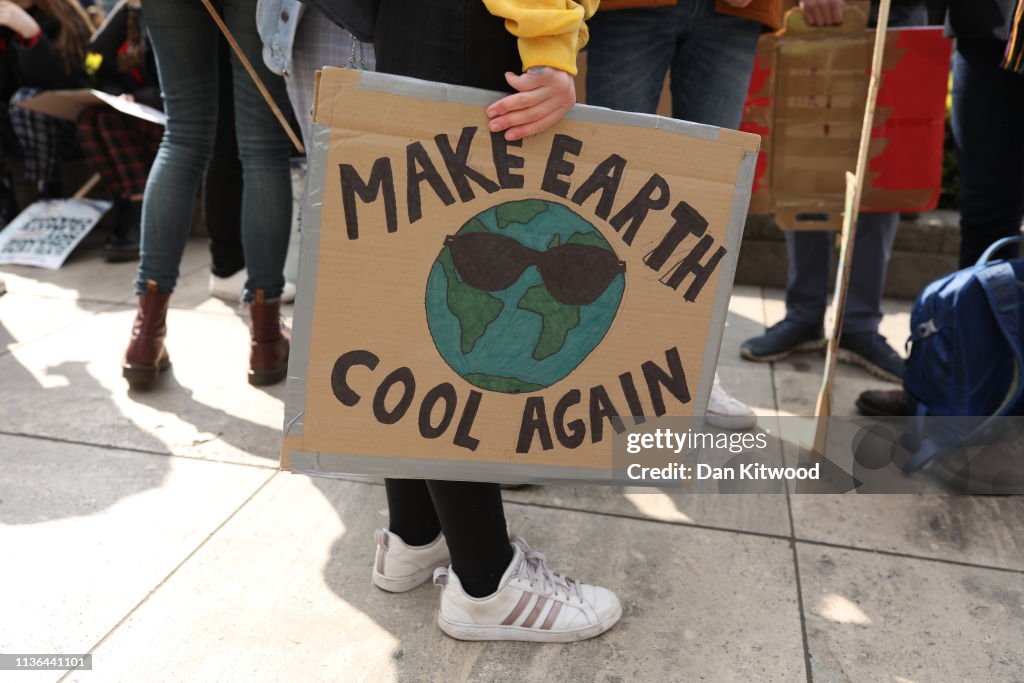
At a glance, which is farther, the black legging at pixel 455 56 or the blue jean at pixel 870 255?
the blue jean at pixel 870 255

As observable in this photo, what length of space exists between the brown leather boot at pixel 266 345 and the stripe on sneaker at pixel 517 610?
1.50 m

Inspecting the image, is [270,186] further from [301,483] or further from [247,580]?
[247,580]

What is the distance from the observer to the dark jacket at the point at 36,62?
4.55 m

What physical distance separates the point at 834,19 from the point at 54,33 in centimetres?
414

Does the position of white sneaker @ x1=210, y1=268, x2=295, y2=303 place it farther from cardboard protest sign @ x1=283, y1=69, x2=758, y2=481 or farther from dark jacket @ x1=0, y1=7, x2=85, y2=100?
cardboard protest sign @ x1=283, y1=69, x2=758, y2=481

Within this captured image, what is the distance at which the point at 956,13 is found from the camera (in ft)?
8.34

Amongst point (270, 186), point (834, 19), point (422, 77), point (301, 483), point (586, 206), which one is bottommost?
point (301, 483)

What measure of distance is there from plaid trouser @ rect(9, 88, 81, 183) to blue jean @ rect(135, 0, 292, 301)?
8.20 feet

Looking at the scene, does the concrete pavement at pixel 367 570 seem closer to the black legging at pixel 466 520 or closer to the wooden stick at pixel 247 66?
the black legging at pixel 466 520

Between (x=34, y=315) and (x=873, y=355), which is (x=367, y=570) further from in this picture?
(x=34, y=315)

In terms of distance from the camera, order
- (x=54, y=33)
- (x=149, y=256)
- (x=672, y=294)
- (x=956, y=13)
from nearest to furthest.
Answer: (x=672, y=294) < (x=956, y=13) < (x=149, y=256) < (x=54, y=33)

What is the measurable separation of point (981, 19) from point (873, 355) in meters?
1.30

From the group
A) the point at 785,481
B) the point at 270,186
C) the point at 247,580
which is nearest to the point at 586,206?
the point at 247,580

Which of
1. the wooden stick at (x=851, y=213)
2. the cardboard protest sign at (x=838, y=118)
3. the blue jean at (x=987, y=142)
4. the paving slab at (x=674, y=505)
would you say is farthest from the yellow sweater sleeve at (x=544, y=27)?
the cardboard protest sign at (x=838, y=118)
